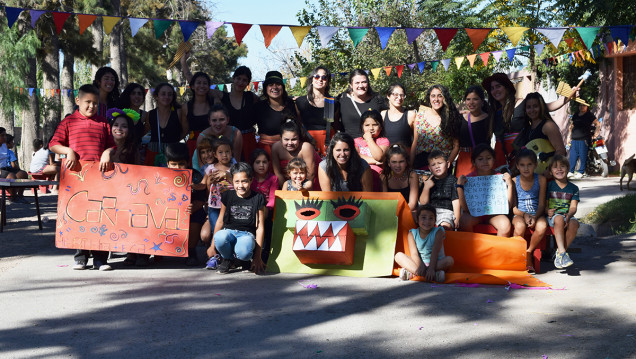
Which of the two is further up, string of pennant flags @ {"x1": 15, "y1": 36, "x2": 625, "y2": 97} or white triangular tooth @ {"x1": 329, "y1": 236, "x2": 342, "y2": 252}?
string of pennant flags @ {"x1": 15, "y1": 36, "x2": 625, "y2": 97}

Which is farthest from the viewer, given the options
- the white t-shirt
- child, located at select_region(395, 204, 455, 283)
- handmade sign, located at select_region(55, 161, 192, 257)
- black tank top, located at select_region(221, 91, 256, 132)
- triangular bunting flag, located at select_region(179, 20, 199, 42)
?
the white t-shirt

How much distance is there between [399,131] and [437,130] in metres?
0.41

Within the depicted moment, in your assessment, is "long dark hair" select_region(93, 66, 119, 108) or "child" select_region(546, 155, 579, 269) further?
"long dark hair" select_region(93, 66, 119, 108)

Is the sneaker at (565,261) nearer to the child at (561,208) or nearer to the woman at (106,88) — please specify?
the child at (561,208)

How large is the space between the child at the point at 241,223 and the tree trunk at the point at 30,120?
16.2 metres

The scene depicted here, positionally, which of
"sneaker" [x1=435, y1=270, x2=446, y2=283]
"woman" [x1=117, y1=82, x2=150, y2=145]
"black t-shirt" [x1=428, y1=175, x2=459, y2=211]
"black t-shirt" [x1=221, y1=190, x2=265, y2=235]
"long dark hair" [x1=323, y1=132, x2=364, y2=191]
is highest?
"woman" [x1=117, y1=82, x2=150, y2=145]

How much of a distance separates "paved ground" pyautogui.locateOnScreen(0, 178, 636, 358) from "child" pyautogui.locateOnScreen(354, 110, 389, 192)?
1.46m

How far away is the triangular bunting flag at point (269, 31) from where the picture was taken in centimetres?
905

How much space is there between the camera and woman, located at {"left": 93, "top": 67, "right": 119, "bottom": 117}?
723 cm

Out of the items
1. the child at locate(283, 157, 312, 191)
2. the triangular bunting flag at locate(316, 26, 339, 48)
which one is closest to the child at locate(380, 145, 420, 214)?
the child at locate(283, 157, 312, 191)

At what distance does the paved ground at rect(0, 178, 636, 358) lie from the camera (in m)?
3.75

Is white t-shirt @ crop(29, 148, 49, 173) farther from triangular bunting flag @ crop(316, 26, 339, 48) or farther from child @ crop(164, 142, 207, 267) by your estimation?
child @ crop(164, 142, 207, 267)

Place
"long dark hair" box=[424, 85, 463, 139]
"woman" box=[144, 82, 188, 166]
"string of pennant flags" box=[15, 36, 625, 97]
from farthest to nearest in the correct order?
"string of pennant flags" box=[15, 36, 625, 97]
"woman" box=[144, 82, 188, 166]
"long dark hair" box=[424, 85, 463, 139]

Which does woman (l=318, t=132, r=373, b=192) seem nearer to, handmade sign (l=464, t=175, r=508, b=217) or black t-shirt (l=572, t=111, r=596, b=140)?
handmade sign (l=464, t=175, r=508, b=217)
